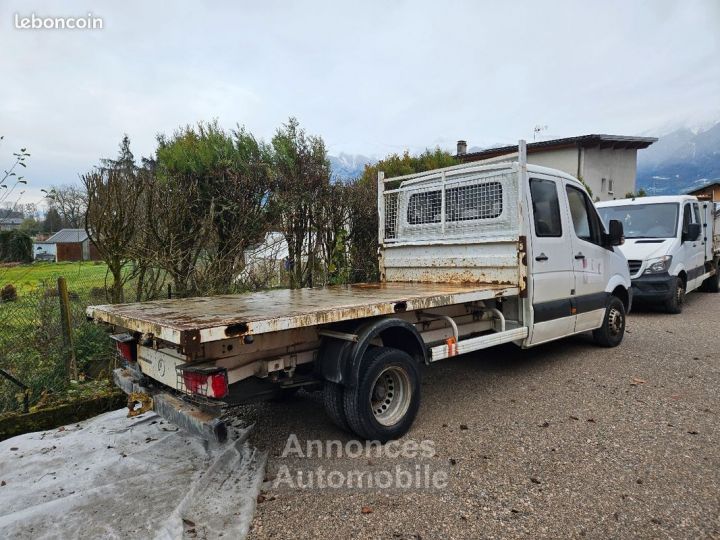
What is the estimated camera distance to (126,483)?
292 cm

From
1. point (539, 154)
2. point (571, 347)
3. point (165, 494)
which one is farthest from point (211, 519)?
point (539, 154)

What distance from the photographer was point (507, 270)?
4652mm

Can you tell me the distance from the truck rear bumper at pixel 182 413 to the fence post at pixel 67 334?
4.72ft

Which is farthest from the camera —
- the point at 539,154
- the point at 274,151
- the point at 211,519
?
the point at 539,154

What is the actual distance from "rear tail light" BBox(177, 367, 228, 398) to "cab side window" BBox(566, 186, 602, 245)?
14.5 ft

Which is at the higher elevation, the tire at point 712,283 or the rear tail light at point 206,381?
the rear tail light at point 206,381

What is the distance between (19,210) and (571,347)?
662 centimetres

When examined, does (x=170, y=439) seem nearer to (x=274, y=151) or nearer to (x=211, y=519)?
(x=211, y=519)

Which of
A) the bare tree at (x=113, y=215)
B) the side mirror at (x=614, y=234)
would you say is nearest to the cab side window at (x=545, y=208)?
the side mirror at (x=614, y=234)

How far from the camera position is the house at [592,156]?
71.1 feet

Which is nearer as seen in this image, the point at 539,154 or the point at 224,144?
the point at 224,144

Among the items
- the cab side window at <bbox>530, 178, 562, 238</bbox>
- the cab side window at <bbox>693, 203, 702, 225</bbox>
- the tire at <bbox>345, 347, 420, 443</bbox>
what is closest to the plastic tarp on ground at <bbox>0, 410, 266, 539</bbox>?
the tire at <bbox>345, 347, 420, 443</bbox>

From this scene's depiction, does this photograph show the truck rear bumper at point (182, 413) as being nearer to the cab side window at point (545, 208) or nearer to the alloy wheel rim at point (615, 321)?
the cab side window at point (545, 208)

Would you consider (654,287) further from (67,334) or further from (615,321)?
(67,334)
